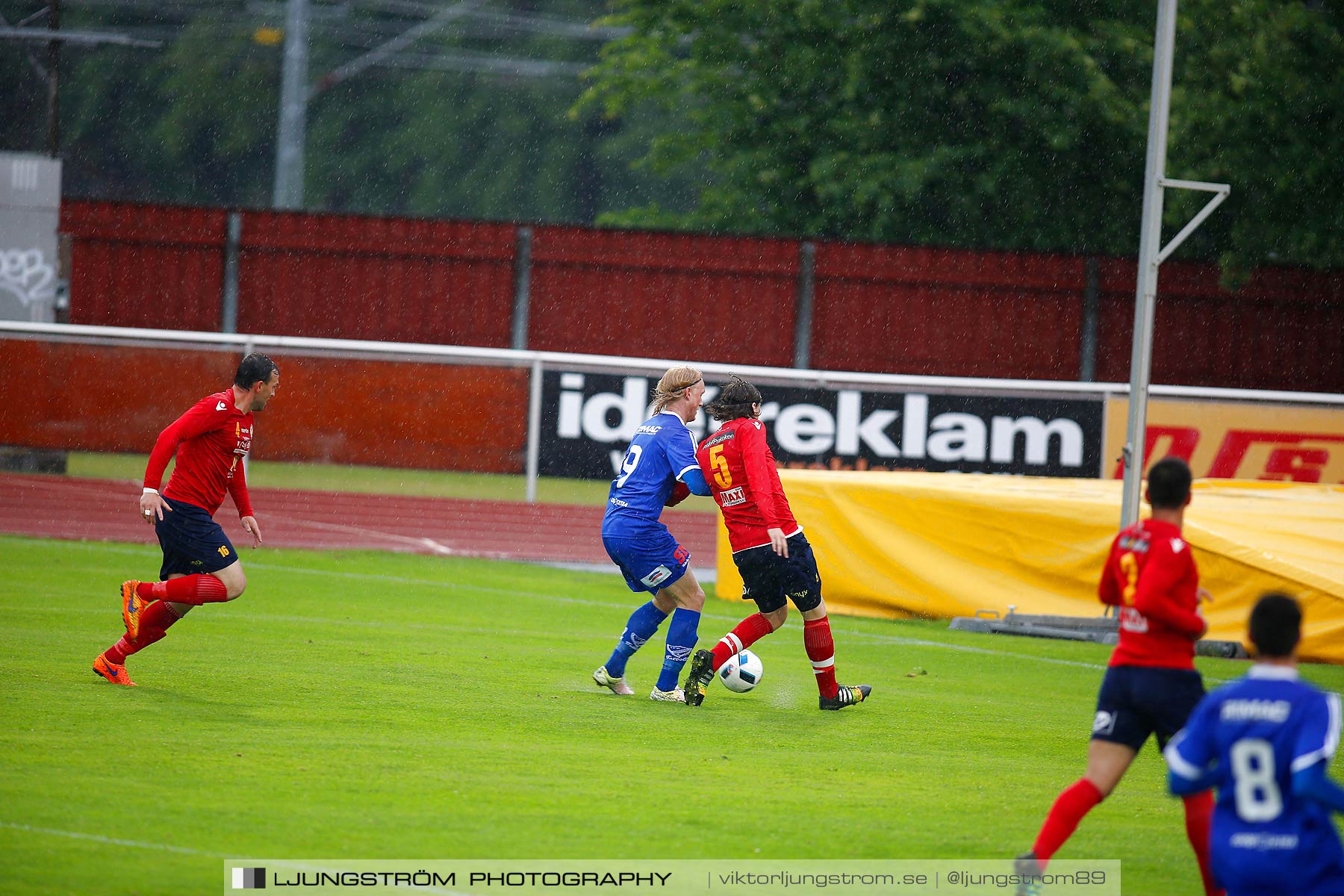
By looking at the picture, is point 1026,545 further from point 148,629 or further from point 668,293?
point 668,293

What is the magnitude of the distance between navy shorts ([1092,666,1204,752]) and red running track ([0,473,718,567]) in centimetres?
1185

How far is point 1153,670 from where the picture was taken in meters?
5.76

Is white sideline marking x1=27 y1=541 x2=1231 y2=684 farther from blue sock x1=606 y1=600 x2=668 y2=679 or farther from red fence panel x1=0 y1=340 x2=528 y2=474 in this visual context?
red fence panel x1=0 y1=340 x2=528 y2=474

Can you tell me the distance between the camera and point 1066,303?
25938 millimetres

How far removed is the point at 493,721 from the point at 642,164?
2839 centimetres

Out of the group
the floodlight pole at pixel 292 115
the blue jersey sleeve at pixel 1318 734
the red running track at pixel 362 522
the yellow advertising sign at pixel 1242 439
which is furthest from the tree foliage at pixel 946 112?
the blue jersey sleeve at pixel 1318 734

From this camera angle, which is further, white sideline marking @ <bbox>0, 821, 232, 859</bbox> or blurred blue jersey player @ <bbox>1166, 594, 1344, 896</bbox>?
white sideline marking @ <bbox>0, 821, 232, 859</bbox>

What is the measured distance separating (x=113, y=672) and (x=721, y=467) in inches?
147

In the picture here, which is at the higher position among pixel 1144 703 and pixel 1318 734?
pixel 1318 734

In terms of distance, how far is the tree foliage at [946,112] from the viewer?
2547 cm

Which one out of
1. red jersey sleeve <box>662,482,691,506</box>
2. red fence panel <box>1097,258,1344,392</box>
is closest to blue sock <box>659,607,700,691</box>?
red jersey sleeve <box>662,482,691,506</box>

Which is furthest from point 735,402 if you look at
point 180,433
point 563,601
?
point 563,601

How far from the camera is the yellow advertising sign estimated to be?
17.4 m

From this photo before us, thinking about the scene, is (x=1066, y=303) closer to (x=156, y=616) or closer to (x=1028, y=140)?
(x=1028, y=140)
